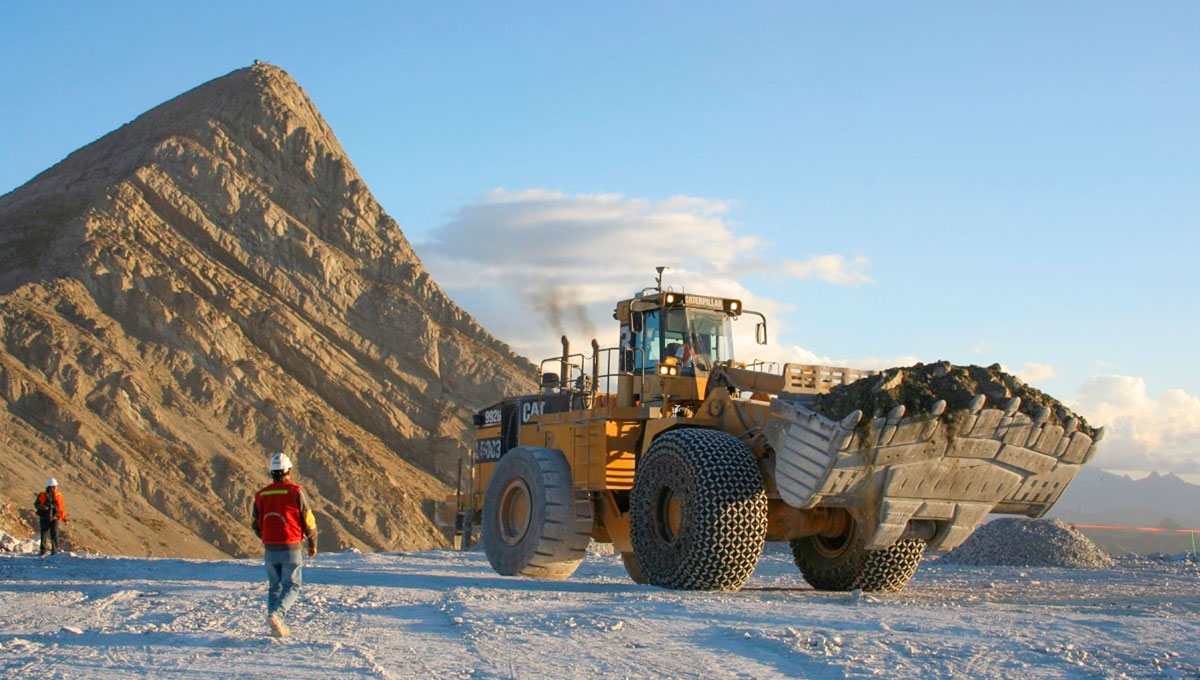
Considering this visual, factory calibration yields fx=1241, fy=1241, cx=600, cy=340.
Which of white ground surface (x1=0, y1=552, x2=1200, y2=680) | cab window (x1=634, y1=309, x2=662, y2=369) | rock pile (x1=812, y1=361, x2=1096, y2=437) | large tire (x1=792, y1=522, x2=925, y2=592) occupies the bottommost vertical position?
white ground surface (x1=0, y1=552, x2=1200, y2=680)

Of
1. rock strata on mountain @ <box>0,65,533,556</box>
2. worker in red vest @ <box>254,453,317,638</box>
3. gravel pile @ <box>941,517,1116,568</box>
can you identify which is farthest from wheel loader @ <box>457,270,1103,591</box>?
rock strata on mountain @ <box>0,65,533,556</box>

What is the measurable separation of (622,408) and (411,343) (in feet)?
114

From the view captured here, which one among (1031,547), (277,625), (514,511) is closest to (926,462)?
(514,511)

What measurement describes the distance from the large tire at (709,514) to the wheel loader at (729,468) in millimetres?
19

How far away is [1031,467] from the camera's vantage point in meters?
12.4

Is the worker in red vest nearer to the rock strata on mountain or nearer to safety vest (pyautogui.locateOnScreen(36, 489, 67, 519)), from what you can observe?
safety vest (pyautogui.locateOnScreen(36, 489, 67, 519))

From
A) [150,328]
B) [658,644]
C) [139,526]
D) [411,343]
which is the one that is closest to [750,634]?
[658,644]

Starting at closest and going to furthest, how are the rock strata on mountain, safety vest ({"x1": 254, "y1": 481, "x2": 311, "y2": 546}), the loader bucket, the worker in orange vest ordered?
safety vest ({"x1": 254, "y1": 481, "x2": 311, "y2": 546}) → the loader bucket → the worker in orange vest → the rock strata on mountain

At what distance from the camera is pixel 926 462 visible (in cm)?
1184

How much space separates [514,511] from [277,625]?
6984mm

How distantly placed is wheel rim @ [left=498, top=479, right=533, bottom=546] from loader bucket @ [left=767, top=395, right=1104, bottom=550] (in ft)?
13.7

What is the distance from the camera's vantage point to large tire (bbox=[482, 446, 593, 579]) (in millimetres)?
14867

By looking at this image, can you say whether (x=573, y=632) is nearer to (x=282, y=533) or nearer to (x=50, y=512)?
(x=282, y=533)

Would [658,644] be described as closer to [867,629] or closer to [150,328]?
[867,629]
